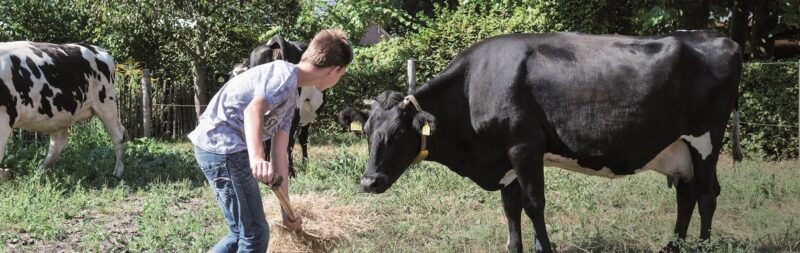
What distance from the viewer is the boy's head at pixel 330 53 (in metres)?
3.73

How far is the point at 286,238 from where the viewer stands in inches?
192

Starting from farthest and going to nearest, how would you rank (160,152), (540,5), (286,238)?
(540,5) → (160,152) → (286,238)

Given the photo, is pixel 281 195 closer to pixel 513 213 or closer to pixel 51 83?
pixel 513 213

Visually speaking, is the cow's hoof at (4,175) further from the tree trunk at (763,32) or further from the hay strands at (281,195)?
the tree trunk at (763,32)

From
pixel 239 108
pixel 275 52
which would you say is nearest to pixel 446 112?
pixel 239 108

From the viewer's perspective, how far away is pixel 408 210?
23.7 feet

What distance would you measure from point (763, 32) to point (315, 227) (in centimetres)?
1356

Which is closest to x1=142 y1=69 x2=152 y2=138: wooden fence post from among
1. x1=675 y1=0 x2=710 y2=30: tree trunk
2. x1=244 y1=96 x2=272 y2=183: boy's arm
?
x1=675 y1=0 x2=710 y2=30: tree trunk

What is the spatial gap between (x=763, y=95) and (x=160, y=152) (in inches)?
324

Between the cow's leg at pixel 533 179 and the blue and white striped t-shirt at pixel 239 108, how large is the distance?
6.54 ft

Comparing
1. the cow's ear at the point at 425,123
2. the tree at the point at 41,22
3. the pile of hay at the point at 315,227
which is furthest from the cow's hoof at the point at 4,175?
the tree at the point at 41,22

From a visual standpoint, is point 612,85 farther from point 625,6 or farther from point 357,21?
point 357,21

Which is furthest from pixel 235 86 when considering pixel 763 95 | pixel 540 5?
pixel 540 5

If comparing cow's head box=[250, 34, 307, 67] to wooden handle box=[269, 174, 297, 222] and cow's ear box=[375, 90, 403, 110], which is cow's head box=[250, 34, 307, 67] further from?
wooden handle box=[269, 174, 297, 222]
